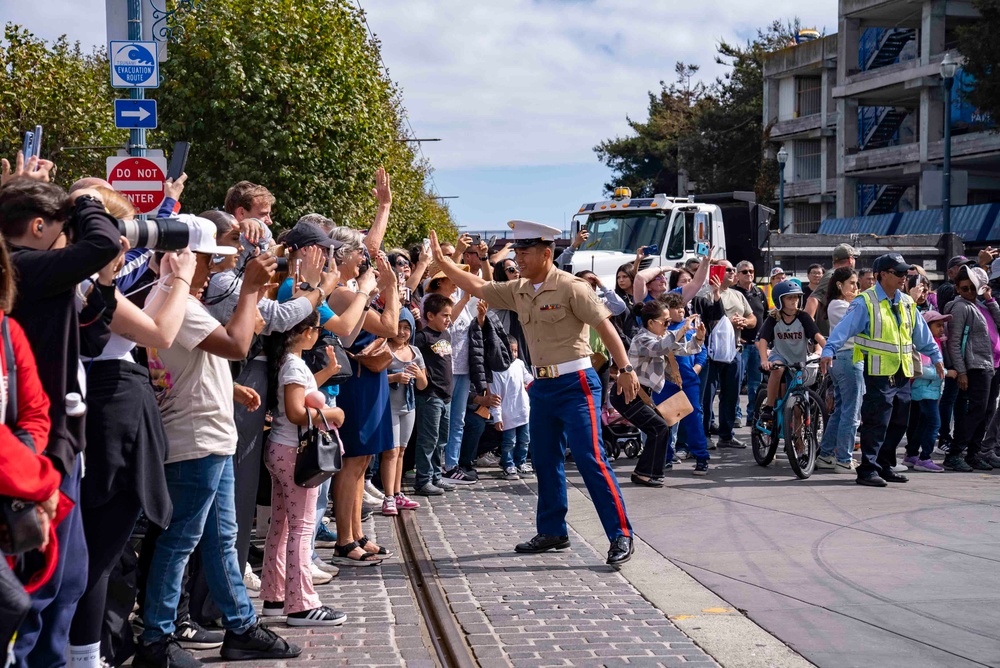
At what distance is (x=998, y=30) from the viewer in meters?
34.5

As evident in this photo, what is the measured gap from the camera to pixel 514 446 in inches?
460

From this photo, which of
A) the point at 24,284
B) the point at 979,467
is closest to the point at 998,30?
the point at 979,467

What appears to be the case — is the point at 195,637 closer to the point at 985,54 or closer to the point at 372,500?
the point at 372,500

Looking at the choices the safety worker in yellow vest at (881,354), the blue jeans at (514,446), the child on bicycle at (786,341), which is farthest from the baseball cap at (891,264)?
the blue jeans at (514,446)

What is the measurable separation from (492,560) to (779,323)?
17.9 feet

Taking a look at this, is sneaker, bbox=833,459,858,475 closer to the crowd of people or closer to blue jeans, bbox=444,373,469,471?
the crowd of people

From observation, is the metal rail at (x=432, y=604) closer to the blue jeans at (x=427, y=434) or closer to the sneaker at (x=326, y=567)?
the sneaker at (x=326, y=567)

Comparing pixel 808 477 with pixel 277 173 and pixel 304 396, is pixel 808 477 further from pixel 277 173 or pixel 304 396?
pixel 277 173

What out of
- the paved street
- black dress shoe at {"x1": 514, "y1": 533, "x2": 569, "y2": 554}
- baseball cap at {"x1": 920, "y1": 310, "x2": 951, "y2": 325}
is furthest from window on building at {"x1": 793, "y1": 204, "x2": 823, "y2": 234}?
black dress shoe at {"x1": 514, "y1": 533, "x2": 569, "y2": 554}

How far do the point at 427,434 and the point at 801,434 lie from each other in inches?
140

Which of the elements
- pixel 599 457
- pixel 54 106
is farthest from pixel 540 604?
pixel 54 106

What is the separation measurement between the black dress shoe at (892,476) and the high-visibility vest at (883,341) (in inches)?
35.6

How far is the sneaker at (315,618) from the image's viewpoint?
5844 mm

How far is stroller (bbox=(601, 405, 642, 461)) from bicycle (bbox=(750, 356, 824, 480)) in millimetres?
1273
